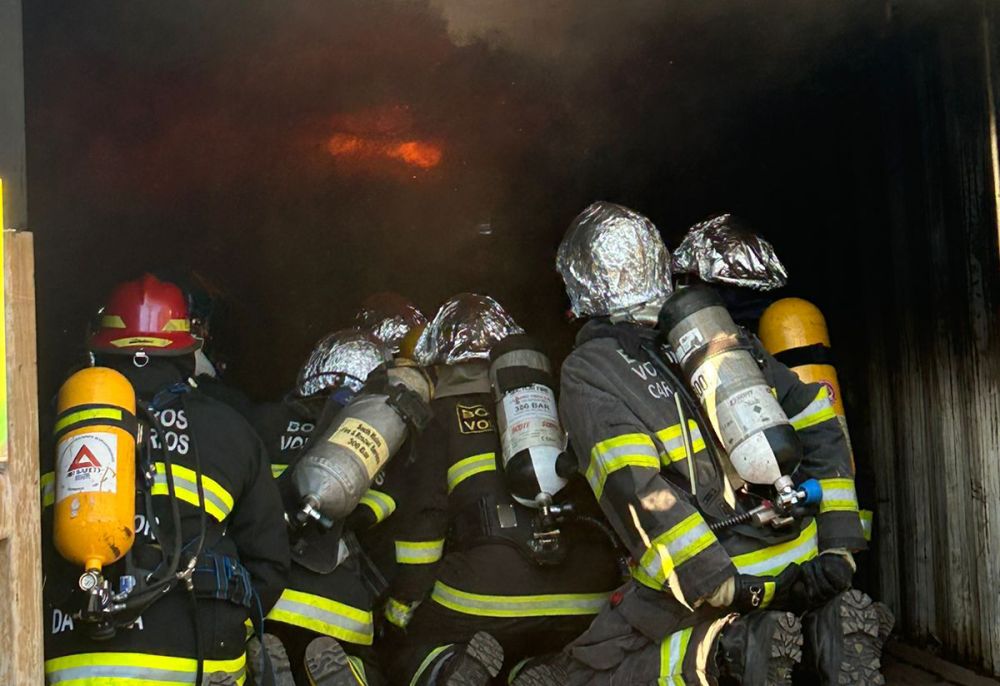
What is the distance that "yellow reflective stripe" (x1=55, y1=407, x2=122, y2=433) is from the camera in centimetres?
353

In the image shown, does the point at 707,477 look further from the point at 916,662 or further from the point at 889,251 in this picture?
the point at 889,251

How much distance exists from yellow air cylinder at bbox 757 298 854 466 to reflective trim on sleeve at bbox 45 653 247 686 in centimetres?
298

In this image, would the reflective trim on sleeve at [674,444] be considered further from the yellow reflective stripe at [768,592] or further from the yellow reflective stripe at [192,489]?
the yellow reflective stripe at [192,489]

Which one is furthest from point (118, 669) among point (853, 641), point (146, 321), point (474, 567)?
point (853, 641)

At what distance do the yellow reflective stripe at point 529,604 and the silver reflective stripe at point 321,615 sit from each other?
0.47 metres

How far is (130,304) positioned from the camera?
14.9 feet

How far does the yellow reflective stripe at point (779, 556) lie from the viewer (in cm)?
407

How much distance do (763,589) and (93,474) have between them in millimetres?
2312

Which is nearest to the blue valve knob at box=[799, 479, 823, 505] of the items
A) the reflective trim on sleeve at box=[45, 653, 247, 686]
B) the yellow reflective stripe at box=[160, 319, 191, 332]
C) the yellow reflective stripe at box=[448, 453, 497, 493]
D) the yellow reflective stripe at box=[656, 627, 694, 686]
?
the yellow reflective stripe at box=[656, 627, 694, 686]

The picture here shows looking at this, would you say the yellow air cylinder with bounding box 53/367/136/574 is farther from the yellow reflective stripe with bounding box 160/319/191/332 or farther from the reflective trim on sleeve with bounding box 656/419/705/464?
the reflective trim on sleeve with bounding box 656/419/705/464

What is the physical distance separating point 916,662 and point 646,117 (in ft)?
12.1

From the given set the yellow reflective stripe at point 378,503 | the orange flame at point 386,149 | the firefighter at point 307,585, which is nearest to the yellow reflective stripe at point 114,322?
the firefighter at point 307,585

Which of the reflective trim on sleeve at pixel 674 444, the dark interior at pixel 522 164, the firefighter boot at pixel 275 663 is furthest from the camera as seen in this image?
the dark interior at pixel 522 164

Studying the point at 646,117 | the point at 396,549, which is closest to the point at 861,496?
the point at 396,549
